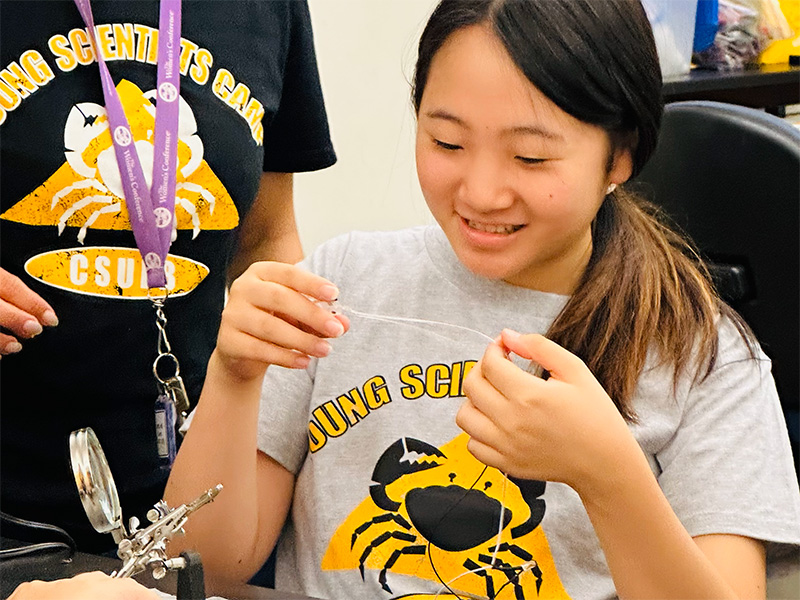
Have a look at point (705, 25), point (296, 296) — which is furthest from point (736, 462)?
point (705, 25)

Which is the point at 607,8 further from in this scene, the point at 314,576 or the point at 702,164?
the point at 314,576

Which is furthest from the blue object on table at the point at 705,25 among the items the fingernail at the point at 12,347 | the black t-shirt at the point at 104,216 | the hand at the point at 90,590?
A: the hand at the point at 90,590

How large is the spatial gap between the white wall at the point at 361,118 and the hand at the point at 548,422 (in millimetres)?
1767

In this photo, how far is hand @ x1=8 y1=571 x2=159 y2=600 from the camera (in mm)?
739

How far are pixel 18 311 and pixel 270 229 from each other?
485 mm

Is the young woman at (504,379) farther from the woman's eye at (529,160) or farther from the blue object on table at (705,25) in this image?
the blue object on table at (705,25)

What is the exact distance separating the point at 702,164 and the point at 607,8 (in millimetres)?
364

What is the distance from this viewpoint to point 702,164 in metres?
1.36

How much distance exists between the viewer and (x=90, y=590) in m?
0.74

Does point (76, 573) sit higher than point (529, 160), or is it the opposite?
point (529, 160)

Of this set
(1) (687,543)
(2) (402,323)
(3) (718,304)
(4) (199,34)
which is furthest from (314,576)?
(4) (199,34)

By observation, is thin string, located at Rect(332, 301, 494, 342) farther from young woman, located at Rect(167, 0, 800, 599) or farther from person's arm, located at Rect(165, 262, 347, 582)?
person's arm, located at Rect(165, 262, 347, 582)

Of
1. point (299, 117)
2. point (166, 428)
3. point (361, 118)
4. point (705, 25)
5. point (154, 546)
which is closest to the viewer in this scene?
point (154, 546)

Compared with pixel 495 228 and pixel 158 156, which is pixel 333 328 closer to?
pixel 495 228
